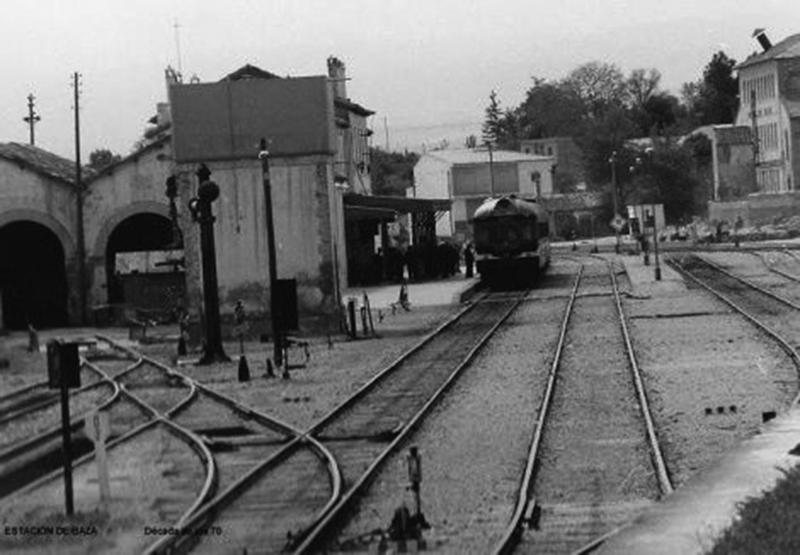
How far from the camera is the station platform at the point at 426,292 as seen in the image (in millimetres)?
51438

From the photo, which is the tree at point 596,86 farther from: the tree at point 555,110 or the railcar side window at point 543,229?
the railcar side window at point 543,229

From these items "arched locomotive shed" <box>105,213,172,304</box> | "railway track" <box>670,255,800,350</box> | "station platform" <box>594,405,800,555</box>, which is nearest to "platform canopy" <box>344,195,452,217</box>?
"arched locomotive shed" <box>105,213,172,304</box>

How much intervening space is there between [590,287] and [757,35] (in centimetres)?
8850

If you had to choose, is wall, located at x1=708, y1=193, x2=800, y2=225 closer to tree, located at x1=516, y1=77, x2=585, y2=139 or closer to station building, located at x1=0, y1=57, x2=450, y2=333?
station building, located at x1=0, y1=57, x2=450, y2=333

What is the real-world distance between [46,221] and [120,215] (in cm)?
247

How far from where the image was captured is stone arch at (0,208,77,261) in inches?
2089

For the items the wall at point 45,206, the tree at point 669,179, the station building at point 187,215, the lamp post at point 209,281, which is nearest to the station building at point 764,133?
the tree at point 669,179

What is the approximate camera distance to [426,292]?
57.1 meters

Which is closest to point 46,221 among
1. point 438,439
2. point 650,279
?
point 650,279

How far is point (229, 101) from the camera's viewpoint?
4038 centimetres

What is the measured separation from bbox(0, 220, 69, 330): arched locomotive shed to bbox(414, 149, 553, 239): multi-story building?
81205 millimetres

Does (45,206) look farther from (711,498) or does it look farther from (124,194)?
(711,498)

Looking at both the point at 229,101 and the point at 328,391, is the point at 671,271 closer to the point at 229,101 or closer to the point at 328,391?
the point at 229,101

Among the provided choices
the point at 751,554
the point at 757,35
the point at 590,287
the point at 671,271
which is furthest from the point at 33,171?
the point at 757,35
